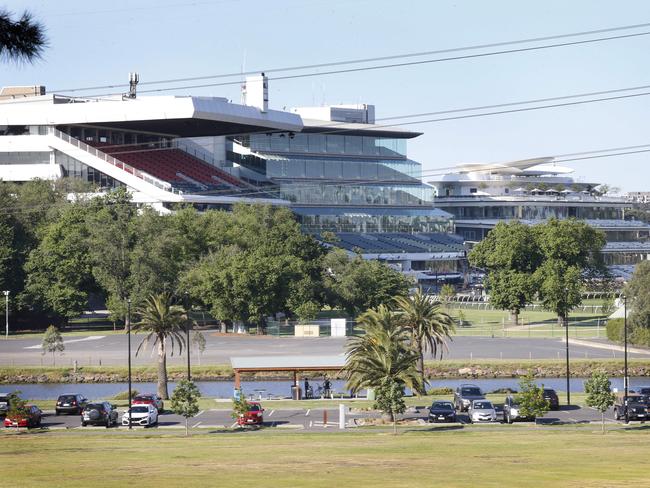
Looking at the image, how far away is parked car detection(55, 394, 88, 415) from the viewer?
75.1 meters

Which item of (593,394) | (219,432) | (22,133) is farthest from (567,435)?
(22,133)

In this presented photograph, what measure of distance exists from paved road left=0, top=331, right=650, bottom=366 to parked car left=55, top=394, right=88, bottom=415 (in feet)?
87.2

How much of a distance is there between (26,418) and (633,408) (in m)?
30.4

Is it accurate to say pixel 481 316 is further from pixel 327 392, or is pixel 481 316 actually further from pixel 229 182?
pixel 327 392

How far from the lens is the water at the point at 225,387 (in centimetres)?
9169

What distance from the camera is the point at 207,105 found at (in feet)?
505

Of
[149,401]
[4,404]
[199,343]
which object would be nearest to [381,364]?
[149,401]

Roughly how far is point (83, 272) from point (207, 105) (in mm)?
34015

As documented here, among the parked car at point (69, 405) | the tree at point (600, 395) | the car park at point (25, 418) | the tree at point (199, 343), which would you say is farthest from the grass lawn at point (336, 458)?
the tree at point (199, 343)

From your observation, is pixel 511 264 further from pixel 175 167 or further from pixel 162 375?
pixel 162 375

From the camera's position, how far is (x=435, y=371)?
100312mm

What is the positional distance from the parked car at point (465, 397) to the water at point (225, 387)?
1229cm

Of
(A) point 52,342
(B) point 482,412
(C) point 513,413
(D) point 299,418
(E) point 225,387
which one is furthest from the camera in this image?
(A) point 52,342

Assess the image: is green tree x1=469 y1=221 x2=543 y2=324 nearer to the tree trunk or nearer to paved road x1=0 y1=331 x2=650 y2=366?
paved road x1=0 y1=331 x2=650 y2=366
